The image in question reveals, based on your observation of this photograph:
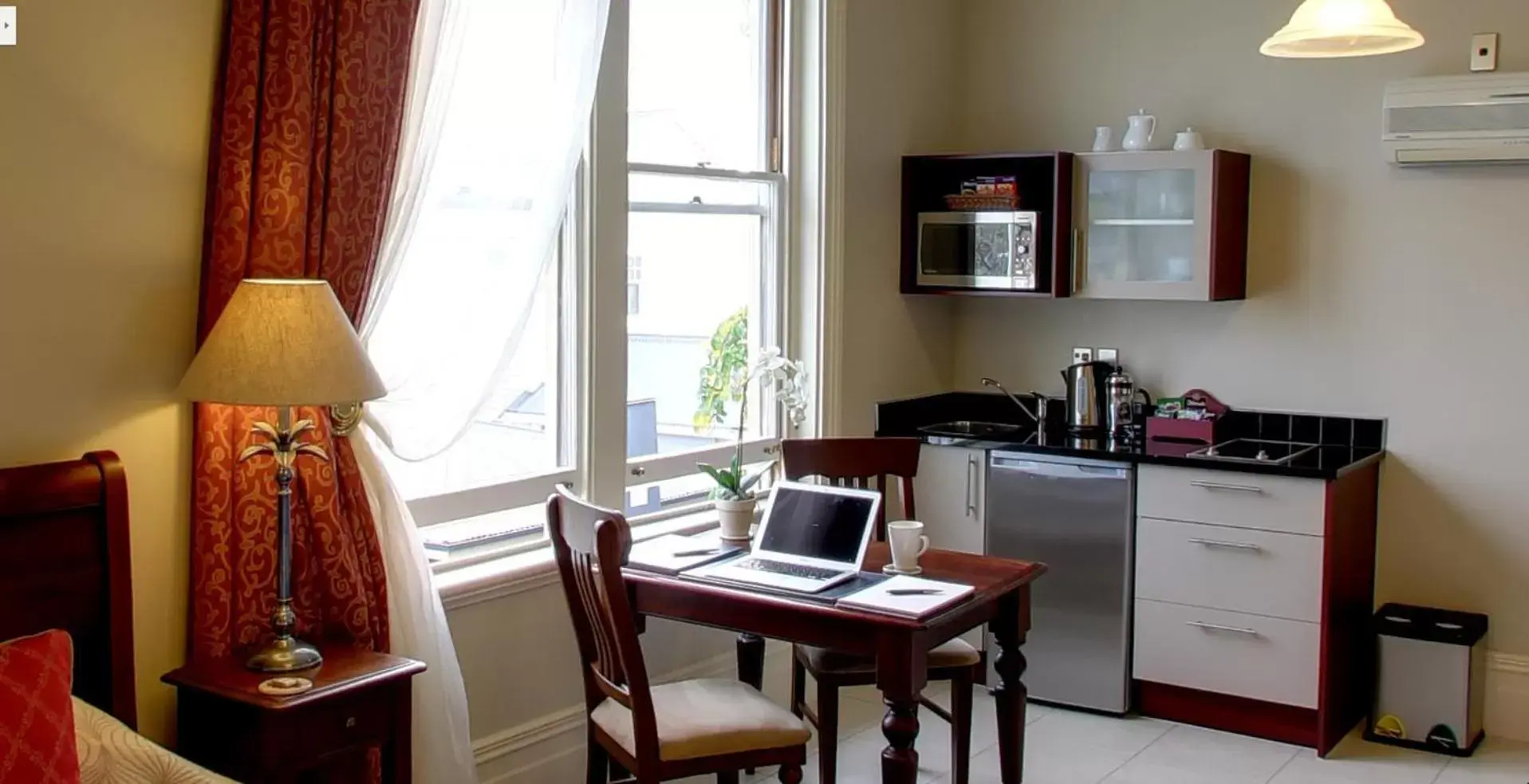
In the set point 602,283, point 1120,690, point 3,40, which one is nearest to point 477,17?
point 602,283

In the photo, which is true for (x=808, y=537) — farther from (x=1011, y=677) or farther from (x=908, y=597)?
(x=1011, y=677)

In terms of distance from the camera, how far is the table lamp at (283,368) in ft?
8.61

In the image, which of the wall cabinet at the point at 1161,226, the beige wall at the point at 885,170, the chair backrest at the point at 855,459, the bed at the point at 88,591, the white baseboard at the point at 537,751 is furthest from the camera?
the beige wall at the point at 885,170

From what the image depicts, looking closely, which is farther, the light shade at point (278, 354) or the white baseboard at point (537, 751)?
the white baseboard at point (537, 751)

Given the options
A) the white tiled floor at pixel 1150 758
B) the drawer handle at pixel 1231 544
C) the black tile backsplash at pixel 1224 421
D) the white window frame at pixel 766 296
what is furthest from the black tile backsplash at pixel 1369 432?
the white window frame at pixel 766 296

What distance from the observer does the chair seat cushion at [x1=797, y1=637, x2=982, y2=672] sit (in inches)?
143

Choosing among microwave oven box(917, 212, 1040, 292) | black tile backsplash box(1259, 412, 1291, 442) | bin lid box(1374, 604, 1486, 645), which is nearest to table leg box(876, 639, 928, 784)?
bin lid box(1374, 604, 1486, 645)

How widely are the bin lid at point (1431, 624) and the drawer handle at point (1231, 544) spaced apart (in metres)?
0.47

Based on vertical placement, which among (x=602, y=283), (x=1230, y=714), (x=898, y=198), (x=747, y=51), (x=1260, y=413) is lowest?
(x=1230, y=714)

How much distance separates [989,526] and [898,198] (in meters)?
1.18

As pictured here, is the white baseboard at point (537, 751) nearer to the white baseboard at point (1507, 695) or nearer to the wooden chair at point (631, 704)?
the wooden chair at point (631, 704)

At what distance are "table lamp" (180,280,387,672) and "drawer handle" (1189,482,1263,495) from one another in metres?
2.60

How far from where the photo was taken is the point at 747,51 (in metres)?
4.49

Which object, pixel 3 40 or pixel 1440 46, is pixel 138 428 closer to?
pixel 3 40
